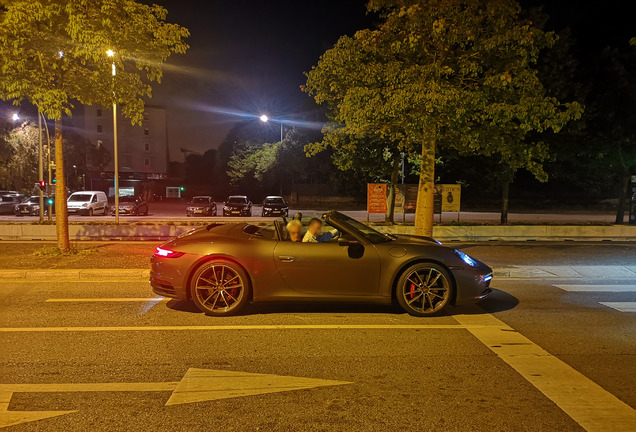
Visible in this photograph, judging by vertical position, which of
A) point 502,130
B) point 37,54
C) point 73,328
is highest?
point 37,54

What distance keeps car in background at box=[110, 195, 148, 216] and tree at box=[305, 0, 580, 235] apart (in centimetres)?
2542

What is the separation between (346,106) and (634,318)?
6.90 metres

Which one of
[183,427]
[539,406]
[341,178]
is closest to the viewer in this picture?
[183,427]

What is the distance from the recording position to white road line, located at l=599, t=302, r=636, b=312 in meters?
6.97

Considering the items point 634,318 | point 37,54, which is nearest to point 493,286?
point 634,318

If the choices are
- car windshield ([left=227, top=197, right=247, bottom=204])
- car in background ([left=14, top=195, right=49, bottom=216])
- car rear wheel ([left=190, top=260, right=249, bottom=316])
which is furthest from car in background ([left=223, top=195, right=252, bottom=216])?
car rear wheel ([left=190, top=260, right=249, bottom=316])

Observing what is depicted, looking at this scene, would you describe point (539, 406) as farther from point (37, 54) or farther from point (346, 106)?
point (37, 54)

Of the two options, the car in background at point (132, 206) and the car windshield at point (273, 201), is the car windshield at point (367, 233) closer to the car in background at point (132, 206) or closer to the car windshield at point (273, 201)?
the car windshield at point (273, 201)

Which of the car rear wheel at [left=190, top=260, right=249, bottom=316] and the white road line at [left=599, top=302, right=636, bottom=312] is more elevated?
the car rear wheel at [left=190, top=260, right=249, bottom=316]

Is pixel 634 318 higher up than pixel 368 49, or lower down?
lower down

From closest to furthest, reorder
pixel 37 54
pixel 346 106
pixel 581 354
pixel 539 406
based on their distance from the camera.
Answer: pixel 539 406, pixel 581 354, pixel 37 54, pixel 346 106

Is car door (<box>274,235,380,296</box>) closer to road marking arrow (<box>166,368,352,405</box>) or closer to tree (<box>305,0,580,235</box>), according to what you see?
road marking arrow (<box>166,368,352,405</box>)

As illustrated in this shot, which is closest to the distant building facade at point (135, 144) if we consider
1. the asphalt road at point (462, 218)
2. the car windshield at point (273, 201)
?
the asphalt road at point (462, 218)

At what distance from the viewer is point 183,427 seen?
336 centimetres
